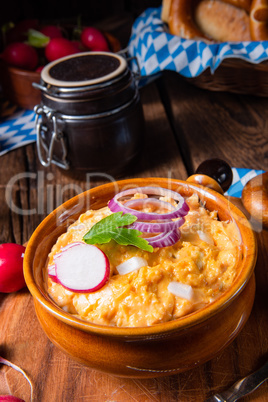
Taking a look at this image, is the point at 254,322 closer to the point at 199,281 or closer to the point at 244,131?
the point at 199,281

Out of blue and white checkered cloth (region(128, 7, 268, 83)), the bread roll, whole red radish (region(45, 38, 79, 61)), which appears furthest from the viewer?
whole red radish (region(45, 38, 79, 61))

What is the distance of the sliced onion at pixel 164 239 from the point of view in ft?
4.19

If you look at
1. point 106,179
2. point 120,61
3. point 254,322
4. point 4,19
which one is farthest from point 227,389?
point 4,19

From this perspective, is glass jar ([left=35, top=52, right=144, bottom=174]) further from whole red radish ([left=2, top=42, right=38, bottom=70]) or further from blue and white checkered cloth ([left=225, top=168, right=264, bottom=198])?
whole red radish ([left=2, top=42, right=38, bottom=70])

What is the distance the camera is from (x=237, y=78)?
2.67 metres

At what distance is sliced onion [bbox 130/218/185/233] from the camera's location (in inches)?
51.7

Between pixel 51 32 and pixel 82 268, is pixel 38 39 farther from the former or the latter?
pixel 82 268

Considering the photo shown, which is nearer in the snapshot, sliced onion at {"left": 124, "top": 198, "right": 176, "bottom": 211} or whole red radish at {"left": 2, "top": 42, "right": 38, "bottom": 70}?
A: sliced onion at {"left": 124, "top": 198, "right": 176, "bottom": 211}

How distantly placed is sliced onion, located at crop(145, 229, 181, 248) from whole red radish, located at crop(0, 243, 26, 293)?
51 centimetres

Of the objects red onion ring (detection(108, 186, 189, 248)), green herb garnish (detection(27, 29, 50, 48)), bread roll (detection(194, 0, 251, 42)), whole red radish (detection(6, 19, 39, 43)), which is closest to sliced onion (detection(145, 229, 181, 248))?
red onion ring (detection(108, 186, 189, 248))

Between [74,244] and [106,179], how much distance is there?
1.06 meters

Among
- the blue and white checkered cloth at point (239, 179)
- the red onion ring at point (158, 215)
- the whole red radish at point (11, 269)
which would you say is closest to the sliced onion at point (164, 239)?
the red onion ring at point (158, 215)

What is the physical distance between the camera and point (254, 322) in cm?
132

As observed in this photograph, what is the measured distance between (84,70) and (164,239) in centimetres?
130
